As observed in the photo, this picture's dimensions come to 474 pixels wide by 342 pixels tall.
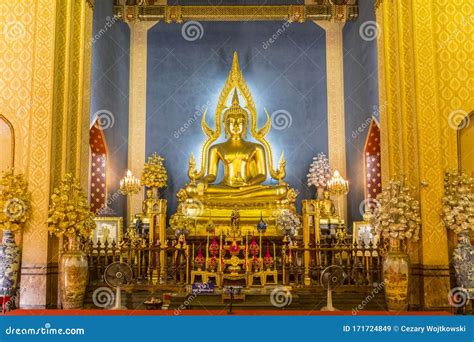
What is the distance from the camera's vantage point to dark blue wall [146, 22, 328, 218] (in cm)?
1213

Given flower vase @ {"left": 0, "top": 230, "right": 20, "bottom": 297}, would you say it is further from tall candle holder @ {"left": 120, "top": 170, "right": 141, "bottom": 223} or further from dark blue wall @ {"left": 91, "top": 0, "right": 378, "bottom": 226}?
dark blue wall @ {"left": 91, "top": 0, "right": 378, "bottom": 226}

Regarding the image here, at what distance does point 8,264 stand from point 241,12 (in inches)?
313

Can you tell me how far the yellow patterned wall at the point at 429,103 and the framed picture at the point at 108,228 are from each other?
5.02m

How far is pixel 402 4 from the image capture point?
7328mm

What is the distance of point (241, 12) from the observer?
1222 cm

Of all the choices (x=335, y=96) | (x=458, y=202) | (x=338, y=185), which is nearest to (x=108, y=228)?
(x=338, y=185)

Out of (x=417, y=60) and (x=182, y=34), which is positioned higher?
(x=182, y=34)

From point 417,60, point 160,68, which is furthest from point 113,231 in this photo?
point 417,60

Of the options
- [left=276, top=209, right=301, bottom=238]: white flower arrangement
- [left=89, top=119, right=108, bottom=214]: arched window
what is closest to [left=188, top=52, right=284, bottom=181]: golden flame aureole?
[left=89, top=119, right=108, bottom=214]: arched window

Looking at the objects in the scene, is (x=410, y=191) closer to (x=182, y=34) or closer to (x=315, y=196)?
(x=315, y=196)

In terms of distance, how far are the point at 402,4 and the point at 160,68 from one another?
21.0 feet

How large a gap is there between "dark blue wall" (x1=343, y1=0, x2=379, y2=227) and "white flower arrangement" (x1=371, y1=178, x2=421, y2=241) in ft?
11.6

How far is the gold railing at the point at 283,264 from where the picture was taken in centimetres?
689

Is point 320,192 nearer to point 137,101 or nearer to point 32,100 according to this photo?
point 137,101
